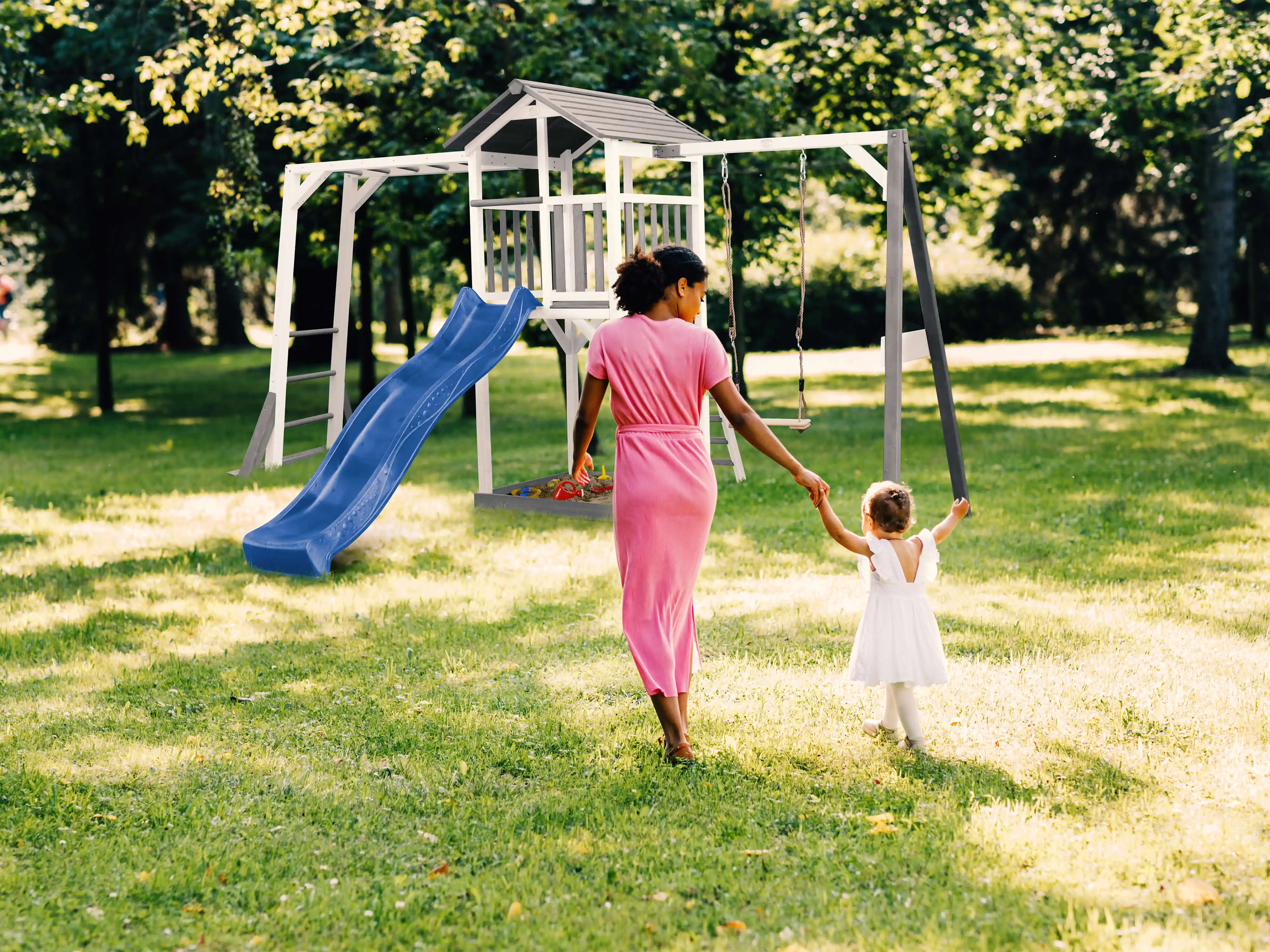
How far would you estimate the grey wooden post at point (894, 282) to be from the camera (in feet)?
22.9

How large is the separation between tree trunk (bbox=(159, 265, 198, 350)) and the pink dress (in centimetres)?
3165

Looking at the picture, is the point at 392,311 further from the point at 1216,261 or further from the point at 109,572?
the point at 109,572

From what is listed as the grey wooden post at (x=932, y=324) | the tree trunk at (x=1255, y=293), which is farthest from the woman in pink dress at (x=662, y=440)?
the tree trunk at (x=1255, y=293)

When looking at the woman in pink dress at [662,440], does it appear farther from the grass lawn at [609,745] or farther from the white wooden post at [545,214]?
the white wooden post at [545,214]

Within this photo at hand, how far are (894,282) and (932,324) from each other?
1.82ft

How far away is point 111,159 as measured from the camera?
1928 centimetres

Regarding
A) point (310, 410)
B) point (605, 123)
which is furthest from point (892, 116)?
point (310, 410)

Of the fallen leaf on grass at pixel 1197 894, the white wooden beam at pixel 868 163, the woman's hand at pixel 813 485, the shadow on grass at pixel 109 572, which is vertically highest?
the white wooden beam at pixel 868 163

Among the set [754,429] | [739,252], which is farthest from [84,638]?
[739,252]

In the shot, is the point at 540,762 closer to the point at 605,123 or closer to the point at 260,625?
the point at 260,625

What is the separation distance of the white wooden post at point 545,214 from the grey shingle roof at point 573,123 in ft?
0.69

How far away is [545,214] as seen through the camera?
9.66 metres

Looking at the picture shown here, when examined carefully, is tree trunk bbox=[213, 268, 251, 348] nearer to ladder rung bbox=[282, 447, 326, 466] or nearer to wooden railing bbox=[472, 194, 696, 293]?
ladder rung bbox=[282, 447, 326, 466]

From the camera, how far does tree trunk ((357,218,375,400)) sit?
16.8 m
